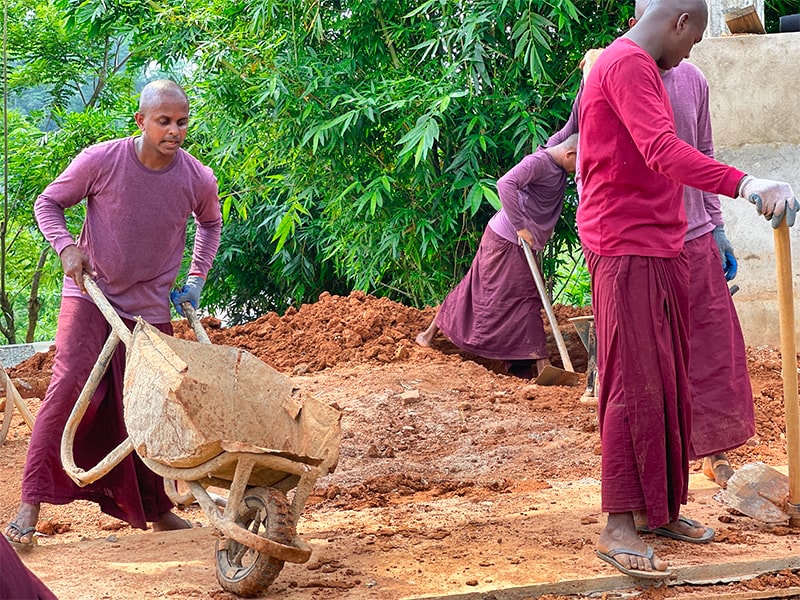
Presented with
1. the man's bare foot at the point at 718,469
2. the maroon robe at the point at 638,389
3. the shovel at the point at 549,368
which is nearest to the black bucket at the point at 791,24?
the shovel at the point at 549,368

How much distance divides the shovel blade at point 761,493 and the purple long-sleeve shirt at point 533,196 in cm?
323

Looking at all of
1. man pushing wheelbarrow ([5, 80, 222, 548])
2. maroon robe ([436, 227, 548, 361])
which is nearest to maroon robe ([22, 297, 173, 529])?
man pushing wheelbarrow ([5, 80, 222, 548])

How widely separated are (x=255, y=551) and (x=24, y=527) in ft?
3.69

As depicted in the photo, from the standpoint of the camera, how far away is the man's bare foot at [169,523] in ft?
14.9

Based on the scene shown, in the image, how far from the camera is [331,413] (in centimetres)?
364

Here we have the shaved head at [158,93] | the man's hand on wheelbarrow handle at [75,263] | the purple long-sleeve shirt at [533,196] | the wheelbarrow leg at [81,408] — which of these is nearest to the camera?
the wheelbarrow leg at [81,408]

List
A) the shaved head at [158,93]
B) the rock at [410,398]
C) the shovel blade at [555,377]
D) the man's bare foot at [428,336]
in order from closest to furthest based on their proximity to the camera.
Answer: the shaved head at [158,93]
the rock at [410,398]
the shovel blade at [555,377]
the man's bare foot at [428,336]

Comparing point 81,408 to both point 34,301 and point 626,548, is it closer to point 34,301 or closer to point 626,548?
point 626,548

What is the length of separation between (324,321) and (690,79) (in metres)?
4.71

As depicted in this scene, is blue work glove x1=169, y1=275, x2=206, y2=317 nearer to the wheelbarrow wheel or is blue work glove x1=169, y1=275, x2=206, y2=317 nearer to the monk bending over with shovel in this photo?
the wheelbarrow wheel

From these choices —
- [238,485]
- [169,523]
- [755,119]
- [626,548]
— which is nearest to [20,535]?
[169,523]

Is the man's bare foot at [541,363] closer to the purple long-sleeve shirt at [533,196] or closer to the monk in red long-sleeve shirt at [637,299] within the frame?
the purple long-sleeve shirt at [533,196]

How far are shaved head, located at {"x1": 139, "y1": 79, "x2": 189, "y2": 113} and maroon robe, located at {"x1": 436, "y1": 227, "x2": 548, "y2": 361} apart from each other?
3638mm

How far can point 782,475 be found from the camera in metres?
3.98
